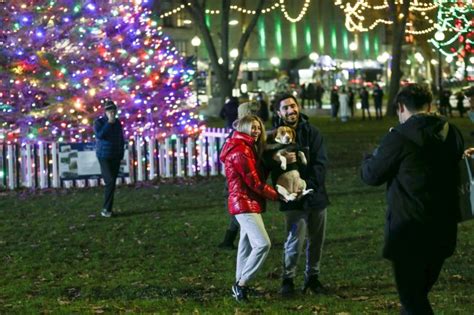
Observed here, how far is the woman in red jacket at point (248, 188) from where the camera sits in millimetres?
7871

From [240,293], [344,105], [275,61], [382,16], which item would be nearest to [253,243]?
[240,293]

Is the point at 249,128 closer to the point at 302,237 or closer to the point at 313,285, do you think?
the point at 302,237

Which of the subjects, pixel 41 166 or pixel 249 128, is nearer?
pixel 249 128

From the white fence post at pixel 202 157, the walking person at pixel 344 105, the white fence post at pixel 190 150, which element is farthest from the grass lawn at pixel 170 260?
the walking person at pixel 344 105

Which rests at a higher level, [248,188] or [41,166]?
[41,166]

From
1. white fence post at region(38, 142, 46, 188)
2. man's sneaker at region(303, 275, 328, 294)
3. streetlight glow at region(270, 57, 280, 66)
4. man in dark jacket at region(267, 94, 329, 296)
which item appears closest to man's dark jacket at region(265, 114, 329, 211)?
man in dark jacket at region(267, 94, 329, 296)

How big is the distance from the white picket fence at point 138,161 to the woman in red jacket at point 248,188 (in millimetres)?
10694

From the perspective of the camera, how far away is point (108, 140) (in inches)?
559

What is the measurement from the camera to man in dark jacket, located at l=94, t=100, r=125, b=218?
46.5 feet

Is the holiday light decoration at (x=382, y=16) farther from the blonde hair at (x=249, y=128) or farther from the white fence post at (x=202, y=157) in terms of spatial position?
the blonde hair at (x=249, y=128)

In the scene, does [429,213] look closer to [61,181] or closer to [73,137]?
[61,181]

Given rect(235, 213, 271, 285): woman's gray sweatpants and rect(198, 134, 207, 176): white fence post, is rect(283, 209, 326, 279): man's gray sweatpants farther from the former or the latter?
rect(198, 134, 207, 176): white fence post

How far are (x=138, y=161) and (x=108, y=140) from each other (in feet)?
15.9

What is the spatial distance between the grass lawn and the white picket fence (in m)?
1.12
